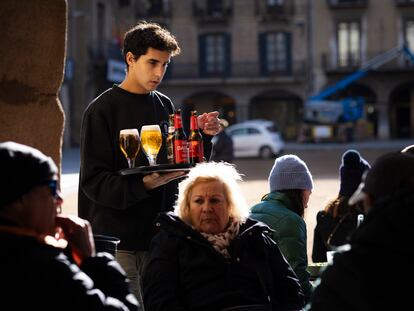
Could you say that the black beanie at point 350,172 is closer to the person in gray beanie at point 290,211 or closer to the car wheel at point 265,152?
the person in gray beanie at point 290,211

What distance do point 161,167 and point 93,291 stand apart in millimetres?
1466

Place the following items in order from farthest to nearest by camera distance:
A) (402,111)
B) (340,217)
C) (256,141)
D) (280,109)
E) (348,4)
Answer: (280,109) < (402,111) < (348,4) < (256,141) < (340,217)

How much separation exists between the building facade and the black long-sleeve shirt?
40571 mm

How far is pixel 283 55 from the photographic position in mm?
46781

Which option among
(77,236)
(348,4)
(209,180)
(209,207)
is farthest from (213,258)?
(348,4)

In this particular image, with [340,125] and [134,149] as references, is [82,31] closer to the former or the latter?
[340,125]

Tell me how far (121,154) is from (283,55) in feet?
141

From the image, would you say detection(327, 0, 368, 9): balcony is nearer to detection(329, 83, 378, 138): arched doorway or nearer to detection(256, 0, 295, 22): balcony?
detection(256, 0, 295, 22): balcony

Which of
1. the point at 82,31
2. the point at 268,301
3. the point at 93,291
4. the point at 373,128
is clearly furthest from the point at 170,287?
the point at 373,128

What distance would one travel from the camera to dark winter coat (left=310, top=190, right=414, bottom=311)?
262 centimetres

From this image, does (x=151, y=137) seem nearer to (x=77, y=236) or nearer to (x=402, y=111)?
(x=77, y=236)

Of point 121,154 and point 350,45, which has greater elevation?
point 350,45

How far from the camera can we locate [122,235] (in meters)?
4.26

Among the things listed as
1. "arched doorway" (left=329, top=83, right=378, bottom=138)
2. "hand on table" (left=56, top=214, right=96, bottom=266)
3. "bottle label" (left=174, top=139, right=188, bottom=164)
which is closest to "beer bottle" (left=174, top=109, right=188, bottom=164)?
"bottle label" (left=174, top=139, right=188, bottom=164)
